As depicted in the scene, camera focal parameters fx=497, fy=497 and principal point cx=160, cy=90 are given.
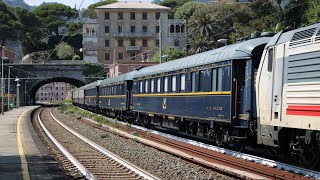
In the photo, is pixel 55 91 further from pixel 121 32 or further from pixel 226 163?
pixel 226 163

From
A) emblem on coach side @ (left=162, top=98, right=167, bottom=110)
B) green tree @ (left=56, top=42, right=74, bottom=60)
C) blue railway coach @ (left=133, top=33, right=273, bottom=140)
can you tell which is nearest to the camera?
blue railway coach @ (left=133, top=33, right=273, bottom=140)

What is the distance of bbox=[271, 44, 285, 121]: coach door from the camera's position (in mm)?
11695

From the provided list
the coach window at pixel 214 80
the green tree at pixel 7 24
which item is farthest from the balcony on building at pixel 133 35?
the coach window at pixel 214 80

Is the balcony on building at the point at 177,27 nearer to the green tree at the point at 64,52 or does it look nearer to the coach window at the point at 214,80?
the green tree at the point at 64,52

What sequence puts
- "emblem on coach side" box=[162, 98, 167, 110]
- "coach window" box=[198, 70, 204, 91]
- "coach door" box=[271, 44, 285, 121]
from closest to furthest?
"coach door" box=[271, 44, 285, 121] < "coach window" box=[198, 70, 204, 91] < "emblem on coach side" box=[162, 98, 167, 110]

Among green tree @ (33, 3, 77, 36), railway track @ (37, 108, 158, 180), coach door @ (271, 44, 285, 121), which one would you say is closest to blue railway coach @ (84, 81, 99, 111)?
railway track @ (37, 108, 158, 180)

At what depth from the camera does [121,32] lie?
4444 inches

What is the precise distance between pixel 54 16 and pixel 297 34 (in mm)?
131516

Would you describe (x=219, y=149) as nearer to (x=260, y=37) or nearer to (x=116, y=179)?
(x=260, y=37)

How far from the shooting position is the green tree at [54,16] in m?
134

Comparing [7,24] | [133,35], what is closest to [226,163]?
[133,35]

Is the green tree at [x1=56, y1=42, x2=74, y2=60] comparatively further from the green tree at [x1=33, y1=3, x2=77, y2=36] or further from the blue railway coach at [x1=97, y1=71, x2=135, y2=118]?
the blue railway coach at [x1=97, y1=71, x2=135, y2=118]

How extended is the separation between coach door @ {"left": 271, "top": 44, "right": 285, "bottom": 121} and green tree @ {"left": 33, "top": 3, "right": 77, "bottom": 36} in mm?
125100

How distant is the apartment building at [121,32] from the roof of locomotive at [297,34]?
9797cm
